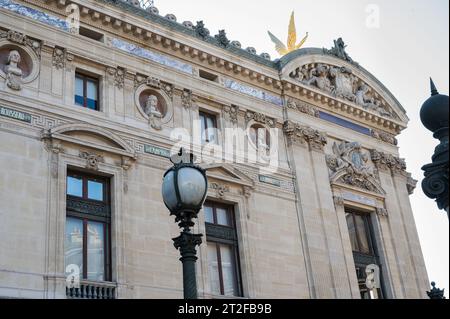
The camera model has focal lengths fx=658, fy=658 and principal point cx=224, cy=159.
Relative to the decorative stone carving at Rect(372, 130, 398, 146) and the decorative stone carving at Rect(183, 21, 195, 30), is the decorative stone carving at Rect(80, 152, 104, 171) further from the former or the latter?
the decorative stone carving at Rect(372, 130, 398, 146)

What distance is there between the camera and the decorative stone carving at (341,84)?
26906 mm

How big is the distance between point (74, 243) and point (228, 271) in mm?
5331

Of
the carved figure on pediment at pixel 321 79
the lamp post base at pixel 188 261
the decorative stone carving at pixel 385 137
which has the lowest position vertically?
the lamp post base at pixel 188 261

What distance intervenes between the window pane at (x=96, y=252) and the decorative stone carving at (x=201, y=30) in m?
8.53

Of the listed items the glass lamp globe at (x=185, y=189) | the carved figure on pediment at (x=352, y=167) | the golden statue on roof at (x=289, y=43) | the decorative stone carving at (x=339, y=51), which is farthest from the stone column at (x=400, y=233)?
the glass lamp globe at (x=185, y=189)

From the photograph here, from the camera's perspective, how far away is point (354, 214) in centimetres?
2609

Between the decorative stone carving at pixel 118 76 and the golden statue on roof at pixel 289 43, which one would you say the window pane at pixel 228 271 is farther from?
the golden statue on roof at pixel 289 43

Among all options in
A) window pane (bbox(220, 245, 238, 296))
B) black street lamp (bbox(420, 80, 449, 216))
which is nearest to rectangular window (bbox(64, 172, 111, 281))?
window pane (bbox(220, 245, 238, 296))

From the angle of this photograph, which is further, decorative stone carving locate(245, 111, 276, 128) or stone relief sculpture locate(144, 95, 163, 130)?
decorative stone carving locate(245, 111, 276, 128)

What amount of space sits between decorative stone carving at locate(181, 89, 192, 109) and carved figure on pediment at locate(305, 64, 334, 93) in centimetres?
630

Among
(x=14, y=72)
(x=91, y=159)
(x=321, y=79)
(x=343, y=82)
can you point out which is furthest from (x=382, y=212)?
(x=14, y=72)

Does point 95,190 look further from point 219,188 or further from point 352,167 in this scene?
point 352,167

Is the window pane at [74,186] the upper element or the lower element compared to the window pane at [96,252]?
upper

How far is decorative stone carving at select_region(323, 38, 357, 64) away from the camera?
28478mm
